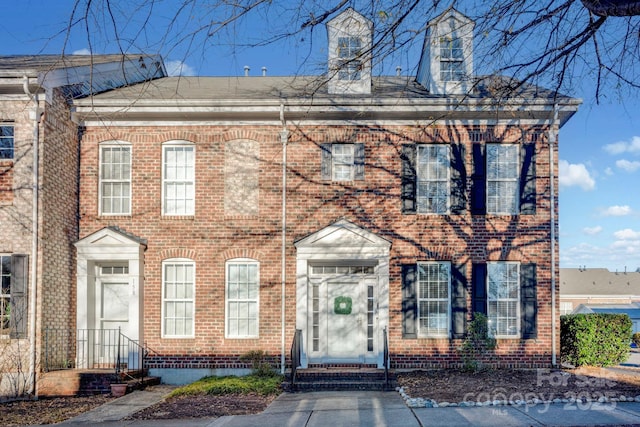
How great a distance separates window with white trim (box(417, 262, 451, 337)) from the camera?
46.5ft

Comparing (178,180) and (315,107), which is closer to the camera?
(315,107)

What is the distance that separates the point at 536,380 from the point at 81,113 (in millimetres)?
11569

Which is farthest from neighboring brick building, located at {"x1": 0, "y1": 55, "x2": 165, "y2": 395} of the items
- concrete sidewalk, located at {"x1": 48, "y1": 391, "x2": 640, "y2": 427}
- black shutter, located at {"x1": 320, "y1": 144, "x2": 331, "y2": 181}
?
black shutter, located at {"x1": 320, "y1": 144, "x2": 331, "y2": 181}

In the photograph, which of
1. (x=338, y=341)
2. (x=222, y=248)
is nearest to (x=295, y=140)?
(x=222, y=248)

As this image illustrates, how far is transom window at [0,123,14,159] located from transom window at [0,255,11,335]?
2.16 meters

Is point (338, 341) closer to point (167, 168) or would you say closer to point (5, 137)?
point (167, 168)

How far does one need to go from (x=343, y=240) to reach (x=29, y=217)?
6.73m

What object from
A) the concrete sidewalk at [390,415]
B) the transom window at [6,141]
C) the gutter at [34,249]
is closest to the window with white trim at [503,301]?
the concrete sidewalk at [390,415]

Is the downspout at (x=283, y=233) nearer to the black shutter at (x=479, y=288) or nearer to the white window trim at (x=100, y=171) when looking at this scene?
the white window trim at (x=100, y=171)

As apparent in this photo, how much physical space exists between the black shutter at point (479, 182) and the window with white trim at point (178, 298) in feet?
22.2

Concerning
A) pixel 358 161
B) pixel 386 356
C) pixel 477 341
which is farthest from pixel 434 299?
pixel 358 161

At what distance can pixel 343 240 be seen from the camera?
46.3 feet

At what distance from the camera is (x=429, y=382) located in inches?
488

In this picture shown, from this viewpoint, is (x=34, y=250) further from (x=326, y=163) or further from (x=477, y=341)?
(x=477, y=341)
